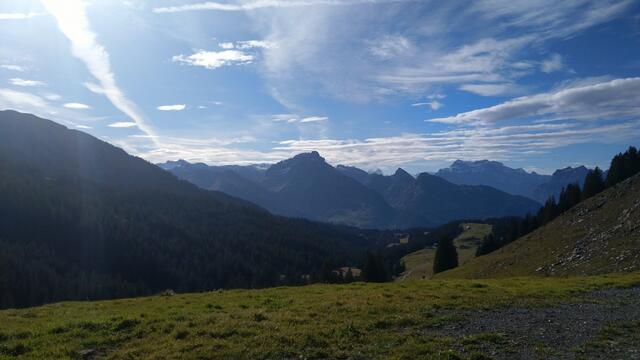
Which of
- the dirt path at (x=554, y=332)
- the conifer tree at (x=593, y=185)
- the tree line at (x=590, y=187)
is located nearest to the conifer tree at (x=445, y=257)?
the tree line at (x=590, y=187)

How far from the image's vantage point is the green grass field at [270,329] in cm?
1598

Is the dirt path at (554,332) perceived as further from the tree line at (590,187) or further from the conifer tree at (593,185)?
the tree line at (590,187)

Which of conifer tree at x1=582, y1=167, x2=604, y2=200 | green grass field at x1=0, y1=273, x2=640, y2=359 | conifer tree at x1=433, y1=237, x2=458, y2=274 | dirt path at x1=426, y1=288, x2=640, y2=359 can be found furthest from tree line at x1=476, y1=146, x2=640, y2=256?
dirt path at x1=426, y1=288, x2=640, y2=359

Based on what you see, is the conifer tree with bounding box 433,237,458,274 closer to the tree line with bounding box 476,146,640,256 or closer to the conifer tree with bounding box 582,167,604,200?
the tree line with bounding box 476,146,640,256

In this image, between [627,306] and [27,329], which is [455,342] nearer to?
[627,306]

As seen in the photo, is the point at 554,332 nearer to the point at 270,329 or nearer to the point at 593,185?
the point at 270,329

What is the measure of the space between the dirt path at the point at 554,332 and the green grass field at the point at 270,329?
52 centimetres

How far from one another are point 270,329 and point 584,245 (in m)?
58.2

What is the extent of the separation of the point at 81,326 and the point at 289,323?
373 inches

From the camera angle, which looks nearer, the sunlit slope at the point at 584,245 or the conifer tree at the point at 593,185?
the sunlit slope at the point at 584,245

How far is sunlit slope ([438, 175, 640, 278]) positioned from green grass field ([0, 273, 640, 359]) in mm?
30728

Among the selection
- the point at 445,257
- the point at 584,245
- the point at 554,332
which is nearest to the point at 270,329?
the point at 554,332

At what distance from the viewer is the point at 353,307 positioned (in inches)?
908

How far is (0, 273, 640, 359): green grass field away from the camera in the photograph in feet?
52.4
